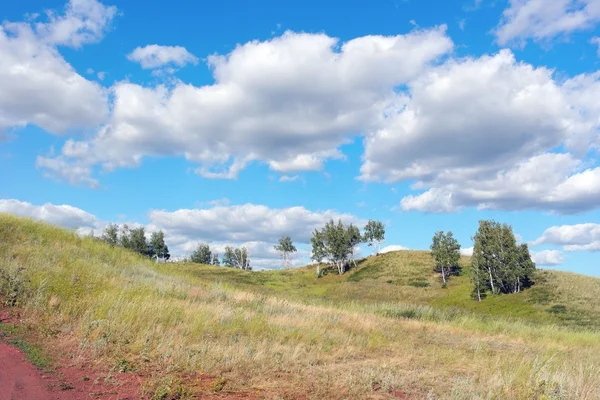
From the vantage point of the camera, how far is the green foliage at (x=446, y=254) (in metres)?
83.4

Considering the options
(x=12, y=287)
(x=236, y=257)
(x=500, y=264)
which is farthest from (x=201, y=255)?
(x=12, y=287)

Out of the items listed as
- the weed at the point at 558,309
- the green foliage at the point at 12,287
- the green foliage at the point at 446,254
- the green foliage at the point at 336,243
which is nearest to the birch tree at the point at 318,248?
the green foliage at the point at 336,243

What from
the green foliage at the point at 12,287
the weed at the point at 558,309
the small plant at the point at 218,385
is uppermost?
the green foliage at the point at 12,287

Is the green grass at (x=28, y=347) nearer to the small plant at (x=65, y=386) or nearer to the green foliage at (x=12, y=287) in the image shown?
the small plant at (x=65, y=386)

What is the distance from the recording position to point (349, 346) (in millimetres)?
10094

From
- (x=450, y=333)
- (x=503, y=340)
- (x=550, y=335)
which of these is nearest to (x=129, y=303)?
(x=450, y=333)

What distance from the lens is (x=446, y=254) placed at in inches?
3287

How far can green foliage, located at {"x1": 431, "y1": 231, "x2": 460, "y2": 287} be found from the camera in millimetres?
83375

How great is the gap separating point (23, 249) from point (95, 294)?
723 cm

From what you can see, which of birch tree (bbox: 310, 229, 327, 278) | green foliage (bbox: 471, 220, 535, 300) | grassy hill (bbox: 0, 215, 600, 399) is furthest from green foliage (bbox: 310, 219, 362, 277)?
grassy hill (bbox: 0, 215, 600, 399)

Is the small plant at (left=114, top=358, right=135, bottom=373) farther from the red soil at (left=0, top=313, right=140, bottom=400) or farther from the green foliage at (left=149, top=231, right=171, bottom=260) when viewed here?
the green foliage at (left=149, top=231, right=171, bottom=260)

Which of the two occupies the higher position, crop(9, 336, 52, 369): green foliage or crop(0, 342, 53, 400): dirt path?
crop(9, 336, 52, 369): green foliage

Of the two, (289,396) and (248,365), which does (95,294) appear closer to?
(248,365)

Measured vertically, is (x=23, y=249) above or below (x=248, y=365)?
above
